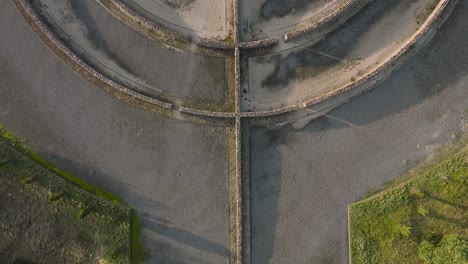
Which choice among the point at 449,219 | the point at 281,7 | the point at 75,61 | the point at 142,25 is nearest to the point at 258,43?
the point at 281,7

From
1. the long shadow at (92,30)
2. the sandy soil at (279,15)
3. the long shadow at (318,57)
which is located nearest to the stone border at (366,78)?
the long shadow at (318,57)

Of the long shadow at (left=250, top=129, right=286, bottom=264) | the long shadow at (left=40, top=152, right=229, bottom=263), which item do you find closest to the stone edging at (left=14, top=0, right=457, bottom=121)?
the long shadow at (left=250, top=129, right=286, bottom=264)

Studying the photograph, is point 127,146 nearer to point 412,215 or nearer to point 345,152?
point 345,152

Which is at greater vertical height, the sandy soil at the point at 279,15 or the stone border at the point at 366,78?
the sandy soil at the point at 279,15

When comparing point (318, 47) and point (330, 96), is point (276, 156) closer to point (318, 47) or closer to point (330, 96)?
point (330, 96)

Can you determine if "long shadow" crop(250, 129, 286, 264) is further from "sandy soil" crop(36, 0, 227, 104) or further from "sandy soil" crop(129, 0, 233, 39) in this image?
"sandy soil" crop(129, 0, 233, 39)

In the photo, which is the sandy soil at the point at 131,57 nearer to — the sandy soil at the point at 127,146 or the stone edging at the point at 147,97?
the stone edging at the point at 147,97
